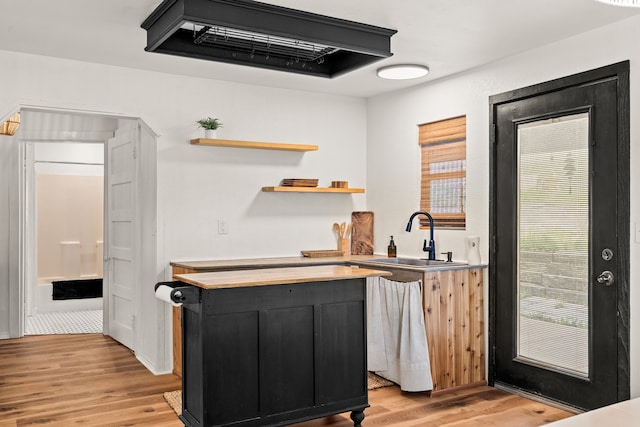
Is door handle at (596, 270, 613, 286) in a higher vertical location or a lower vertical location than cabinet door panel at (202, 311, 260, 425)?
higher

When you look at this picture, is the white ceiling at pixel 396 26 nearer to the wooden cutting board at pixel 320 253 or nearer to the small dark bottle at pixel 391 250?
the small dark bottle at pixel 391 250

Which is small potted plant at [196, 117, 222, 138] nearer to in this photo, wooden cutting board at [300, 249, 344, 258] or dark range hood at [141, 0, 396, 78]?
dark range hood at [141, 0, 396, 78]

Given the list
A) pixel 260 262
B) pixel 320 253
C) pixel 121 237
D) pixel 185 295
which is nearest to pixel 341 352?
pixel 185 295

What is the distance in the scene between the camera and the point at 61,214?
8008 mm

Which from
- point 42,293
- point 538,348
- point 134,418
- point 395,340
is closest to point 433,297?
point 395,340

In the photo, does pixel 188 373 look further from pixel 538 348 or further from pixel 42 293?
pixel 42 293

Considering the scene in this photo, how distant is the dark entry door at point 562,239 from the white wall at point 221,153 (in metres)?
1.66

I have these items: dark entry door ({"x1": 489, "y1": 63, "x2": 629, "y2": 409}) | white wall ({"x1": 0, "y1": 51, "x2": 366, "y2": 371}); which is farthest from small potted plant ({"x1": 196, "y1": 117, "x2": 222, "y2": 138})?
dark entry door ({"x1": 489, "y1": 63, "x2": 629, "y2": 409})

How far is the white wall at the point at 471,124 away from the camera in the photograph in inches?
130

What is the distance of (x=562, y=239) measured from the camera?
3729mm

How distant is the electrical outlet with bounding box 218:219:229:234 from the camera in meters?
4.82

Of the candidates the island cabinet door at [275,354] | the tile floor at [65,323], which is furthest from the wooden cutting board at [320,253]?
the tile floor at [65,323]

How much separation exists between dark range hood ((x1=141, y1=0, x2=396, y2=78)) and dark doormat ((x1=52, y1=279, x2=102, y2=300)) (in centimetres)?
535

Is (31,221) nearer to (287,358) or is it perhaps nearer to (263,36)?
(263,36)
